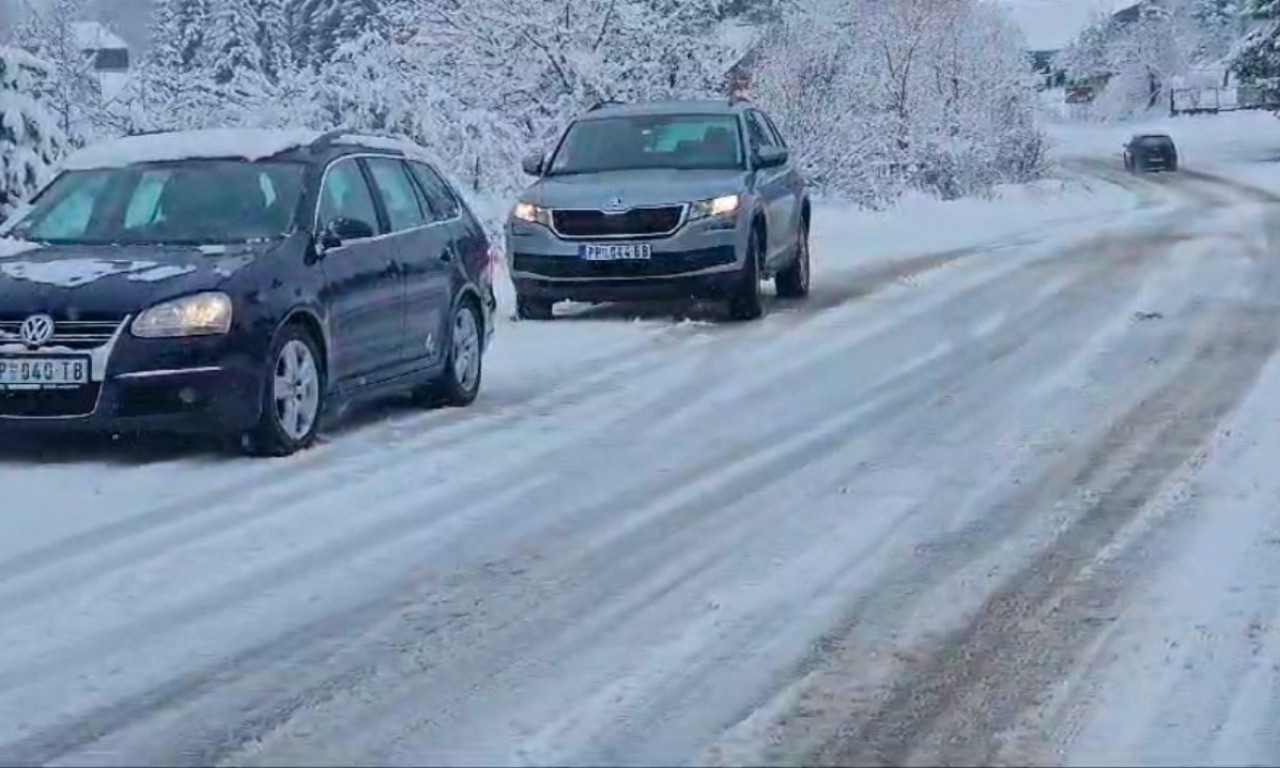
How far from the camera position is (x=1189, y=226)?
3038 centimetres

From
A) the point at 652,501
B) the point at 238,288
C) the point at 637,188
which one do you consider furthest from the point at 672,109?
the point at 652,501

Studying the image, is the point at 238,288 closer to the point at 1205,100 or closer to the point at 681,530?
the point at 681,530

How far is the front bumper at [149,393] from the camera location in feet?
30.5

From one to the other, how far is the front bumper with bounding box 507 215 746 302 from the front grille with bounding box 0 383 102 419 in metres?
7.41

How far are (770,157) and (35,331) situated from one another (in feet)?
30.8

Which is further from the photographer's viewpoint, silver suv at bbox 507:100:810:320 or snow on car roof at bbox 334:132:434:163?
silver suv at bbox 507:100:810:320

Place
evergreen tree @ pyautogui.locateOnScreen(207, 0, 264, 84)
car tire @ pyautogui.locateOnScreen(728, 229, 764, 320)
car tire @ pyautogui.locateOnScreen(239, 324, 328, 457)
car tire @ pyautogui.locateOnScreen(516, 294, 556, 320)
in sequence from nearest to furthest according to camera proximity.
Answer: car tire @ pyautogui.locateOnScreen(239, 324, 328, 457)
car tire @ pyautogui.locateOnScreen(728, 229, 764, 320)
car tire @ pyautogui.locateOnScreen(516, 294, 556, 320)
evergreen tree @ pyautogui.locateOnScreen(207, 0, 264, 84)

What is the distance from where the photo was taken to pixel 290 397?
9844 millimetres

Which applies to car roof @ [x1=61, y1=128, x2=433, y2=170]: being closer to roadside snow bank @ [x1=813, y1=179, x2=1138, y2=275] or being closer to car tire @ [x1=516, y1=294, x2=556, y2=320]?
car tire @ [x1=516, y1=294, x2=556, y2=320]

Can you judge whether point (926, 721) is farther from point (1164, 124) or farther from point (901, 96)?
point (1164, 124)

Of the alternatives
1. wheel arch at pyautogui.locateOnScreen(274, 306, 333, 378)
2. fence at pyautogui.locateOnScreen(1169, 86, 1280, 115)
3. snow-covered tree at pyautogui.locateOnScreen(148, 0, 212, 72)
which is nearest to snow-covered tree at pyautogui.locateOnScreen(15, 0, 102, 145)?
wheel arch at pyautogui.locateOnScreen(274, 306, 333, 378)

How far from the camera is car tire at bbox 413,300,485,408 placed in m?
11.7

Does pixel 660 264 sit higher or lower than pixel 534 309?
higher

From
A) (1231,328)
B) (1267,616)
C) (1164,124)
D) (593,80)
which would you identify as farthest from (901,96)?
(1164,124)
